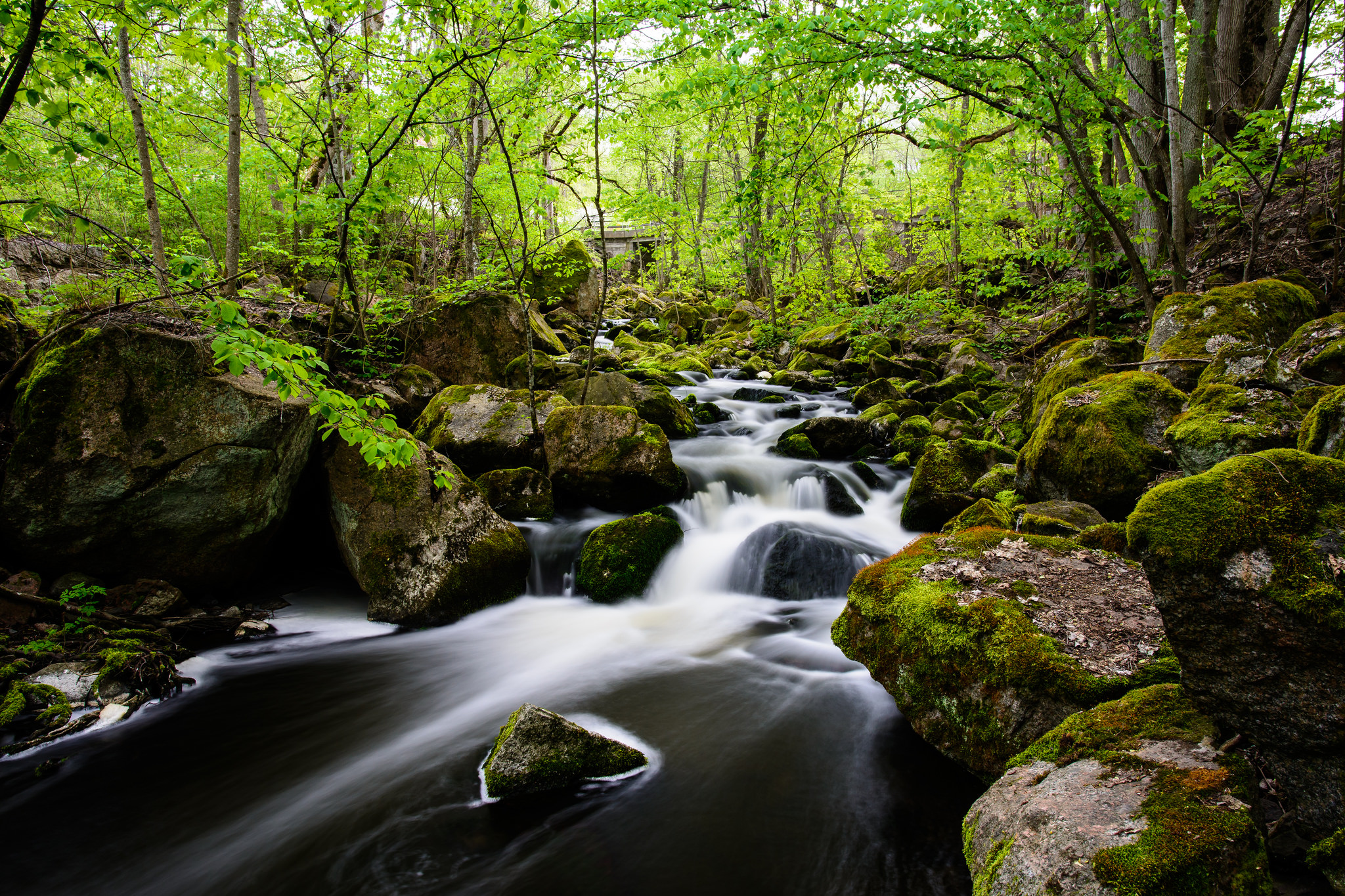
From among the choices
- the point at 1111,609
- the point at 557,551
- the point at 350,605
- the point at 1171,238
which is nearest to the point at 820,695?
the point at 1111,609

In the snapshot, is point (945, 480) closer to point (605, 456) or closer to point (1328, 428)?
point (1328, 428)

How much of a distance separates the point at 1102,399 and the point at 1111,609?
330cm

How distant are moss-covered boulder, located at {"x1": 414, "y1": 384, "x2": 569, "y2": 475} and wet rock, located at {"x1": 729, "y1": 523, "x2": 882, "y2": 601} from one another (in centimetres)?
304

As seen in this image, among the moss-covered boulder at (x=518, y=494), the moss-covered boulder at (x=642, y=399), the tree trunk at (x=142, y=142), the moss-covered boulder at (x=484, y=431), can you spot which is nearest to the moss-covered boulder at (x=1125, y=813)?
the moss-covered boulder at (x=518, y=494)

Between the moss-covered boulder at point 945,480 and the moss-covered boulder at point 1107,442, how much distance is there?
953 mm

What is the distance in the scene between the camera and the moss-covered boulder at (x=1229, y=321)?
18.5ft

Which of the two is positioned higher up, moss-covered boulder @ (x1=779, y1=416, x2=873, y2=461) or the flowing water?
moss-covered boulder @ (x1=779, y1=416, x2=873, y2=461)

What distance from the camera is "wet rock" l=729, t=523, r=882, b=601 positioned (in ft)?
20.4

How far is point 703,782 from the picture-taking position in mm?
3619

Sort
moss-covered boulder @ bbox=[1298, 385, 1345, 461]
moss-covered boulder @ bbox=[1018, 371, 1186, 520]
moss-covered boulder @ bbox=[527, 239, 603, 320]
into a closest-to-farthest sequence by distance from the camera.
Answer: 1. moss-covered boulder @ bbox=[1298, 385, 1345, 461]
2. moss-covered boulder @ bbox=[1018, 371, 1186, 520]
3. moss-covered boulder @ bbox=[527, 239, 603, 320]

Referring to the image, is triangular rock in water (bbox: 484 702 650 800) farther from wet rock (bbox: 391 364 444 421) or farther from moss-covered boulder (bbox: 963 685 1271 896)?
wet rock (bbox: 391 364 444 421)

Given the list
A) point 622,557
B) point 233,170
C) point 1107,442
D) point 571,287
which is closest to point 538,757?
point 622,557

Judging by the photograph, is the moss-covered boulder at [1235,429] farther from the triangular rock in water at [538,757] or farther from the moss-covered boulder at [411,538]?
the moss-covered boulder at [411,538]

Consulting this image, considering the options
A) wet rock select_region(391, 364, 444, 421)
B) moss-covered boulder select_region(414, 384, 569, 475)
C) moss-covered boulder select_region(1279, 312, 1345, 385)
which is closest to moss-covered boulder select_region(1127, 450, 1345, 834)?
moss-covered boulder select_region(1279, 312, 1345, 385)
